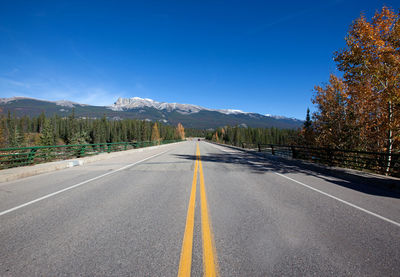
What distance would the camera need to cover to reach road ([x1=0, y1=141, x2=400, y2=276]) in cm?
236

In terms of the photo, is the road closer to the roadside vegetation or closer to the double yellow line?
the double yellow line

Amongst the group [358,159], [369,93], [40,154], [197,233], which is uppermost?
[369,93]

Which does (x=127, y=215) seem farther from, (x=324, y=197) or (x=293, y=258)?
(x=324, y=197)

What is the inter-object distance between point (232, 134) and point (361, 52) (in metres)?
107

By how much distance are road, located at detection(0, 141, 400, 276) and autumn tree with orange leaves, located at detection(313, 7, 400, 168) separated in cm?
827

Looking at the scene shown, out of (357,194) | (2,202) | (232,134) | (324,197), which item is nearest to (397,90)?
(357,194)

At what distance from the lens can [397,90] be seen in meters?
10.1

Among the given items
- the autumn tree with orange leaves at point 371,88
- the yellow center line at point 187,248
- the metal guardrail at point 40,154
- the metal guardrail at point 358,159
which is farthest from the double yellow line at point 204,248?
the autumn tree with orange leaves at point 371,88

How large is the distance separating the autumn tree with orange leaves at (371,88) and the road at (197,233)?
27.1 feet

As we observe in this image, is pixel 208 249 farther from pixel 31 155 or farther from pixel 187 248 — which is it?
pixel 31 155

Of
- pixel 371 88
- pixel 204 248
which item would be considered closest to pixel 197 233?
pixel 204 248

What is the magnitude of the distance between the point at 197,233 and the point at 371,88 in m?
17.1

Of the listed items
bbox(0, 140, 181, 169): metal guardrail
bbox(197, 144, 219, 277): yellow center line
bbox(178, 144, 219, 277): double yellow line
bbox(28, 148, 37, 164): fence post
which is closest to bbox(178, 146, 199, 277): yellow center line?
bbox(178, 144, 219, 277): double yellow line

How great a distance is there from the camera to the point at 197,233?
3166 mm
